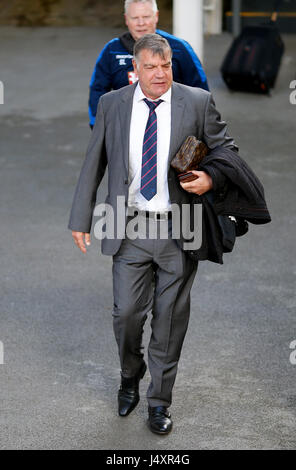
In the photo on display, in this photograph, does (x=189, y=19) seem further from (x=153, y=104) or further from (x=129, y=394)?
(x=129, y=394)

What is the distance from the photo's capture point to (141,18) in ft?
18.2

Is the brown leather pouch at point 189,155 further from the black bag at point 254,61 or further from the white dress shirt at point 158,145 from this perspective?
the black bag at point 254,61

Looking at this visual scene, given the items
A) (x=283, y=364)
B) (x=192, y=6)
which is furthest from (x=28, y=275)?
(x=192, y=6)

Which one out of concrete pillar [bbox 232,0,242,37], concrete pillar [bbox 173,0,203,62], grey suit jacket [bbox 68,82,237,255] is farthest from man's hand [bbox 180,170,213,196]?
concrete pillar [bbox 232,0,242,37]

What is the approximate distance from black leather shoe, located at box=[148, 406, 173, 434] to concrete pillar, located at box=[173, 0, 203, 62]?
7.85 metres

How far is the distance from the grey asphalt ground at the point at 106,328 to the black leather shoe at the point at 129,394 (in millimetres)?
53

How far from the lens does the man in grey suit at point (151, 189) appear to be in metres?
4.24

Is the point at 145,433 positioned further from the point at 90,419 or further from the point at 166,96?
the point at 166,96

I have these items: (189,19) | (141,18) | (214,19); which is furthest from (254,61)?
(141,18)

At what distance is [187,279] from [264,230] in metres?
3.10

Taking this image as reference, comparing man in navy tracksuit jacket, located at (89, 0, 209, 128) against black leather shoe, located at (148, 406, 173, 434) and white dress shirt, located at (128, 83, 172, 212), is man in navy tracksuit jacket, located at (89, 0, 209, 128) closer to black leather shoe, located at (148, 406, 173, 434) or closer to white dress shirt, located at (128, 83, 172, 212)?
white dress shirt, located at (128, 83, 172, 212)

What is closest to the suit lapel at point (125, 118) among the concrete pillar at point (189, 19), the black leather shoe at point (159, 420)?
the black leather shoe at point (159, 420)

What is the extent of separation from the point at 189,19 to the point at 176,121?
24.7 feet

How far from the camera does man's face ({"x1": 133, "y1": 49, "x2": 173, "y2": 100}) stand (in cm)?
412
